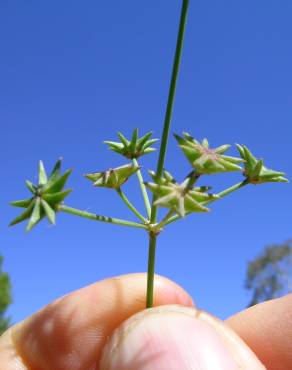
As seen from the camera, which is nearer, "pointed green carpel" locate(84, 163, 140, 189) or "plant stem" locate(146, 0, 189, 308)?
"plant stem" locate(146, 0, 189, 308)

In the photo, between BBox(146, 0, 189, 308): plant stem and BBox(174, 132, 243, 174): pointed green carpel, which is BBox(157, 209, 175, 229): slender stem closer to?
BBox(146, 0, 189, 308): plant stem

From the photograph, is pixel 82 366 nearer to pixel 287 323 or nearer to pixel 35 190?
pixel 287 323

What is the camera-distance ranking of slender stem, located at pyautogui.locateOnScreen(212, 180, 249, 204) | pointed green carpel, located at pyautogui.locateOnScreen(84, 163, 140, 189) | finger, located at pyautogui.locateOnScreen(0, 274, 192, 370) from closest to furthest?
slender stem, located at pyautogui.locateOnScreen(212, 180, 249, 204) → pointed green carpel, located at pyautogui.locateOnScreen(84, 163, 140, 189) → finger, located at pyautogui.locateOnScreen(0, 274, 192, 370)

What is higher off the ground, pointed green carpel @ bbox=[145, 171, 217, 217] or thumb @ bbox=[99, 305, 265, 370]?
pointed green carpel @ bbox=[145, 171, 217, 217]

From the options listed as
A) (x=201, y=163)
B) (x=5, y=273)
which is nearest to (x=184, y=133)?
(x=201, y=163)

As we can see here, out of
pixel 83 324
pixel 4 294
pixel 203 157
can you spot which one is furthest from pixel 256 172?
pixel 4 294

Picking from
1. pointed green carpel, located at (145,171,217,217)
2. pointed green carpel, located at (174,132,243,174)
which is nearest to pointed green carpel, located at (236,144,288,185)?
pointed green carpel, located at (174,132,243,174)

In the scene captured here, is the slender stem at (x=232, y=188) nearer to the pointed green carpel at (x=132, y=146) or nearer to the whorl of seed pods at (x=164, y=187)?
the whorl of seed pods at (x=164, y=187)

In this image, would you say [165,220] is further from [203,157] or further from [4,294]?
[4,294]
